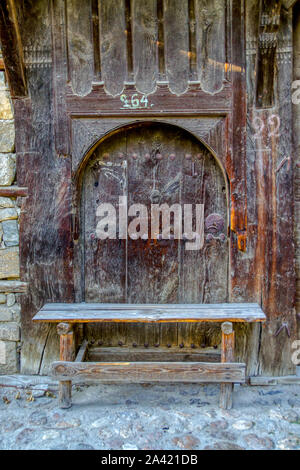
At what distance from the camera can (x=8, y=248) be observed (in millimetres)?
2990

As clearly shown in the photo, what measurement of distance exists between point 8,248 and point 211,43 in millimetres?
2327

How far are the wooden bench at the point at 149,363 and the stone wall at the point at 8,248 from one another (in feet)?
1.32

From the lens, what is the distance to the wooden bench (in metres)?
2.55

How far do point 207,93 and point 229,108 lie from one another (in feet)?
0.69

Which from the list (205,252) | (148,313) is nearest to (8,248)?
(148,313)

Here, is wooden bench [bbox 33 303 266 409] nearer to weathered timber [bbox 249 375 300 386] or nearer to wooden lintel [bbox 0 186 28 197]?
weathered timber [bbox 249 375 300 386]

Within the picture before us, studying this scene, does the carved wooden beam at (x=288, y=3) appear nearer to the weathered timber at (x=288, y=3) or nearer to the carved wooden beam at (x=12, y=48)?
the weathered timber at (x=288, y=3)

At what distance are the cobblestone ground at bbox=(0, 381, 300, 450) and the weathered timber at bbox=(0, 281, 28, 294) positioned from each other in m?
0.79

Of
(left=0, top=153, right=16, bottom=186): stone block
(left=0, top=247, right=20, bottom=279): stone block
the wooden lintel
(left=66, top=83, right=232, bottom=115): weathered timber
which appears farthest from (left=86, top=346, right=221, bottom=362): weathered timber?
(left=66, top=83, right=232, bottom=115): weathered timber

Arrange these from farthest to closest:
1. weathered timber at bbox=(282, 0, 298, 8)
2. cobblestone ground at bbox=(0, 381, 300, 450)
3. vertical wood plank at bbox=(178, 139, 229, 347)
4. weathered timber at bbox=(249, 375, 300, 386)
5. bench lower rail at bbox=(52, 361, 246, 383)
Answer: vertical wood plank at bbox=(178, 139, 229, 347)
weathered timber at bbox=(249, 375, 300, 386)
weathered timber at bbox=(282, 0, 298, 8)
bench lower rail at bbox=(52, 361, 246, 383)
cobblestone ground at bbox=(0, 381, 300, 450)

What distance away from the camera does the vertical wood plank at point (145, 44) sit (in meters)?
2.80

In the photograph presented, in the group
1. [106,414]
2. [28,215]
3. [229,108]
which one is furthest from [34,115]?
[106,414]

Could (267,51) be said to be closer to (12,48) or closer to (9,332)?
(12,48)

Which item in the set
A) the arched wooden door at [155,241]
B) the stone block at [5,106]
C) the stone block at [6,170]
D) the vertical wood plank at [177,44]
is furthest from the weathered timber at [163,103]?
the stone block at [6,170]
